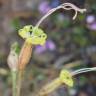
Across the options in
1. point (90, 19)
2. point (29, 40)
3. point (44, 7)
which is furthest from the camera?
point (44, 7)

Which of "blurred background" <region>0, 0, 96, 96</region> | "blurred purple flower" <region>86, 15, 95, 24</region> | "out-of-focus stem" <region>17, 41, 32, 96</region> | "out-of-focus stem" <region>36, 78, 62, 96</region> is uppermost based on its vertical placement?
"out-of-focus stem" <region>17, 41, 32, 96</region>

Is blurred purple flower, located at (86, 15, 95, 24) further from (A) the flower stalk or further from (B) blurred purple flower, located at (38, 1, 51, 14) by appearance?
(A) the flower stalk

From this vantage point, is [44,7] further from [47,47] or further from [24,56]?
[24,56]

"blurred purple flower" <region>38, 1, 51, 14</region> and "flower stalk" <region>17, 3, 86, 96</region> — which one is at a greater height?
"flower stalk" <region>17, 3, 86, 96</region>

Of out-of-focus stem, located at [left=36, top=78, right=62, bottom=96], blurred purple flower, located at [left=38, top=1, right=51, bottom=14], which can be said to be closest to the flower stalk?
out-of-focus stem, located at [left=36, top=78, right=62, bottom=96]

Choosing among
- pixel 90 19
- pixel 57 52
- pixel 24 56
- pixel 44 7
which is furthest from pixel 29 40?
pixel 57 52

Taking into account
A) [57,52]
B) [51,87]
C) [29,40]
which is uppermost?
[29,40]

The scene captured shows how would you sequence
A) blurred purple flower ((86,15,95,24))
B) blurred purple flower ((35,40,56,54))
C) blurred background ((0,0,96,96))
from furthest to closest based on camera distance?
blurred purple flower ((35,40,56,54)) < blurred background ((0,0,96,96)) < blurred purple flower ((86,15,95,24))

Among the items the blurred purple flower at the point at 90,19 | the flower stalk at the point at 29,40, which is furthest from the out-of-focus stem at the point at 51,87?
the blurred purple flower at the point at 90,19
